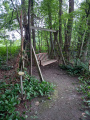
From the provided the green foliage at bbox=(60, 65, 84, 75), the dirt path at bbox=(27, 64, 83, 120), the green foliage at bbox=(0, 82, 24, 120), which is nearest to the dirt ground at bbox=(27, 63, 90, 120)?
the dirt path at bbox=(27, 64, 83, 120)

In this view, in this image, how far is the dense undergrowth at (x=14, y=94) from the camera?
8.60 feet

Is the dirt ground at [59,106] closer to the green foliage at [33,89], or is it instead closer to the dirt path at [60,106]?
the dirt path at [60,106]

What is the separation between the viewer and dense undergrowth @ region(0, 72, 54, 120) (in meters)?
2.62

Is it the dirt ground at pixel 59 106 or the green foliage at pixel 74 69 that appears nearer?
the dirt ground at pixel 59 106

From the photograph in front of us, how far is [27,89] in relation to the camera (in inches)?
143

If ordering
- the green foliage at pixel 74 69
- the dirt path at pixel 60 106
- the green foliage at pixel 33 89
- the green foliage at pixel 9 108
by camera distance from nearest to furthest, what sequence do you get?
the green foliage at pixel 9 108 → the dirt path at pixel 60 106 → the green foliage at pixel 33 89 → the green foliage at pixel 74 69

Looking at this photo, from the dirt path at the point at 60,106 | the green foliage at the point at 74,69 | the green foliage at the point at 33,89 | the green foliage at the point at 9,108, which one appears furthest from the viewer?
the green foliage at the point at 74,69

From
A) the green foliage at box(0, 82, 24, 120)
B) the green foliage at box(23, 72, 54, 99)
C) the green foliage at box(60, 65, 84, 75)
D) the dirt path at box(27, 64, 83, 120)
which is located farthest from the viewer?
the green foliage at box(60, 65, 84, 75)

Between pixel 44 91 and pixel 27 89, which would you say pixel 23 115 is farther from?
pixel 44 91

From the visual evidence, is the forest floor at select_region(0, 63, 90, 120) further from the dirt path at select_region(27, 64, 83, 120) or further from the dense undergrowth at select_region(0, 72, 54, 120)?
the dense undergrowth at select_region(0, 72, 54, 120)

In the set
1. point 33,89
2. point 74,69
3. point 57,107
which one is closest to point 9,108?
point 33,89

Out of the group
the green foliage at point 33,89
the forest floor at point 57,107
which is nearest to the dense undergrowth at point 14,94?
the green foliage at point 33,89

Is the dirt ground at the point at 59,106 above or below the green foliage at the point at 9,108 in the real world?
below

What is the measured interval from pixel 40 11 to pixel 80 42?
300 cm
